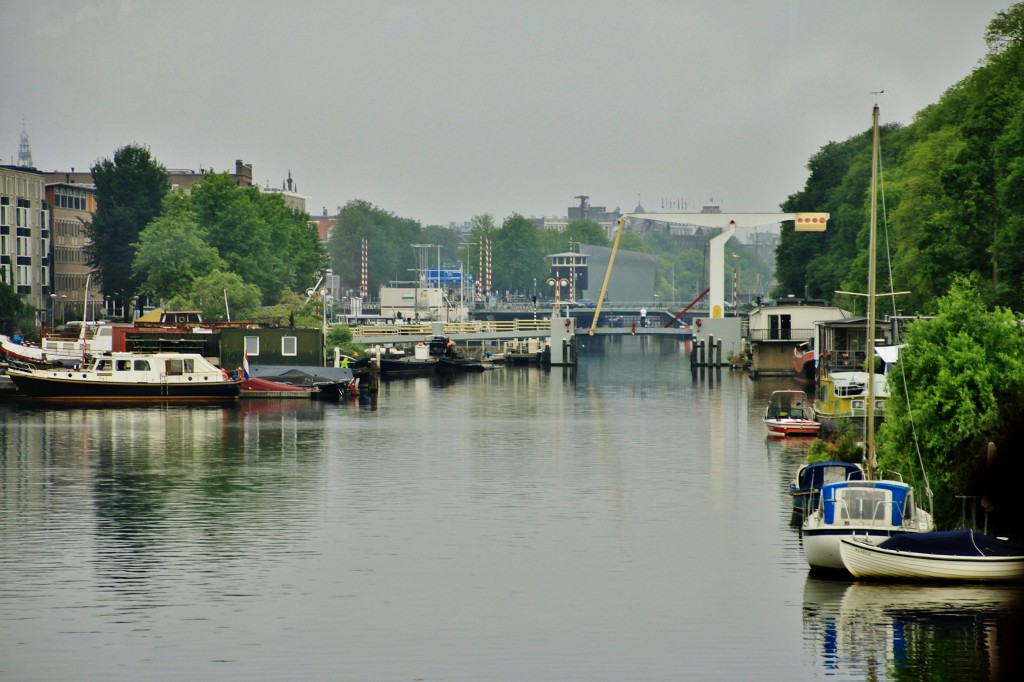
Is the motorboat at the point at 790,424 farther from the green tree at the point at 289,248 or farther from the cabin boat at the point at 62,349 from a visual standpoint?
the green tree at the point at 289,248

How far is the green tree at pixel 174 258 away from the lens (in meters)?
116

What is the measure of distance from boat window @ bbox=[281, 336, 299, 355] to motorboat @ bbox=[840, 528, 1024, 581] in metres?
62.9

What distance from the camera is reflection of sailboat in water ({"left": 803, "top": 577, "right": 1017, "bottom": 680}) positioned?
27250mm

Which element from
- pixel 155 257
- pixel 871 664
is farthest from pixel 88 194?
pixel 871 664

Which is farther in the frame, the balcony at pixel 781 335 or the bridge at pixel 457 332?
the bridge at pixel 457 332

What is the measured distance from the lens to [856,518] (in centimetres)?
3344

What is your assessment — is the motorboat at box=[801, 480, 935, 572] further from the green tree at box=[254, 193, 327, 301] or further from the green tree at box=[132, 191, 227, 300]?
the green tree at box=[254, 193, 327, 301]

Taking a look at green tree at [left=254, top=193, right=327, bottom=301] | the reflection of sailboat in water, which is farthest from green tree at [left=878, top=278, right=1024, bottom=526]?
green tree at [left=254, top=193, right=327, bottom=301]

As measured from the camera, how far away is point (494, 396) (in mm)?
90562

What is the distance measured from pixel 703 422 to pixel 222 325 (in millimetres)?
33814

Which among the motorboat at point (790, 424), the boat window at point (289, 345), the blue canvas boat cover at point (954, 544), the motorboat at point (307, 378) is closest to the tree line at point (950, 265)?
the blue canvas boat cover at point (954, 544)

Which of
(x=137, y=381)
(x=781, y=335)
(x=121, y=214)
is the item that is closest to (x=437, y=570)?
(x=137, y=381)

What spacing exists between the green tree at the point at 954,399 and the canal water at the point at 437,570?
3700mm

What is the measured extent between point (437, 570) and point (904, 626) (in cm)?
1067
